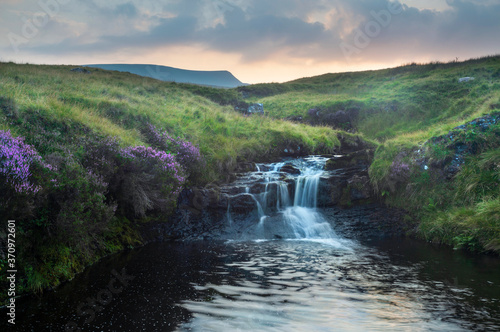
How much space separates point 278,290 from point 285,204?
327 inches

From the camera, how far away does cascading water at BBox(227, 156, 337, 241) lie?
14.8 m

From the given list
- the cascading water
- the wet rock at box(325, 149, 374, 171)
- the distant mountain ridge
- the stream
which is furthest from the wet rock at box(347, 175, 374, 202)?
the distant mountain ridge

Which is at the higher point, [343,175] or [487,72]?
[487,72]

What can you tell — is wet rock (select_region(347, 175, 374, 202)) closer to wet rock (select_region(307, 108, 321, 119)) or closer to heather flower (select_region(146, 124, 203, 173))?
heather flower (select_region(146, 124, 203, 173))

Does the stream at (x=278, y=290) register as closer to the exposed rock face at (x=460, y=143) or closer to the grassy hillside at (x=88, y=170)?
the grassy hillside at (x=88, y=170)

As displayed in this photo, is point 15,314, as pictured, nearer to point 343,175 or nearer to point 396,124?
point 343,175

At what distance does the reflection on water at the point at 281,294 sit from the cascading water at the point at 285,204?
9.00 feet

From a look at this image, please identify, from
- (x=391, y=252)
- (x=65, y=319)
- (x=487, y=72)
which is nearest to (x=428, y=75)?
(x=487, y=72)

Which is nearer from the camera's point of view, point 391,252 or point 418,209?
point 391,252

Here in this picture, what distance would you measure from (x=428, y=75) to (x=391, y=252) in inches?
1690

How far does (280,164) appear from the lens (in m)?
20.0

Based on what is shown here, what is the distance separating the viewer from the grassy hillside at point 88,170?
325 inches

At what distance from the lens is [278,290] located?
8.27 m

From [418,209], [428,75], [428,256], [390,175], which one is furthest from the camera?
[428,75]
